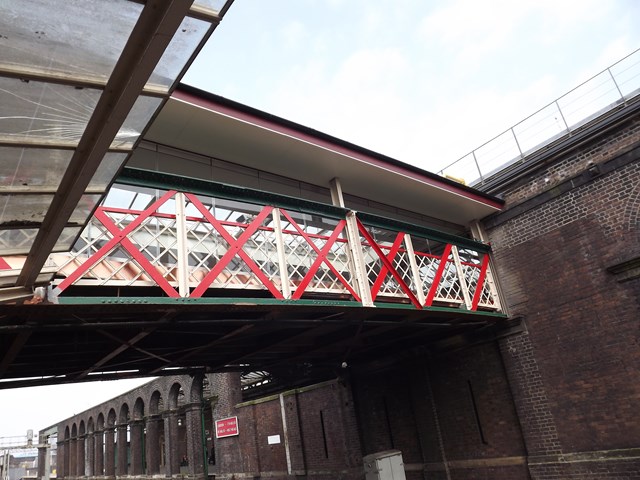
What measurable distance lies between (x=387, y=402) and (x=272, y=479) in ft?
21.4

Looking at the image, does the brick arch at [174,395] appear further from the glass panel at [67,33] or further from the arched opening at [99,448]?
the glass panel at [67,33]

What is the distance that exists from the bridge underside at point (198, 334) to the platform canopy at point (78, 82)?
2495 mm

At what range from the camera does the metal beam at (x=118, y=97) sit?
2.12 m

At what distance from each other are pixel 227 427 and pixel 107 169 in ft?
63.6

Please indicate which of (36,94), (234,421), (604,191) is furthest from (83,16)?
(234,421)

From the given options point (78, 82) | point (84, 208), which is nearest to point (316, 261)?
point (84, 208)

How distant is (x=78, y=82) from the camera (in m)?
2.48

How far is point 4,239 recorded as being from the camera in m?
4.08

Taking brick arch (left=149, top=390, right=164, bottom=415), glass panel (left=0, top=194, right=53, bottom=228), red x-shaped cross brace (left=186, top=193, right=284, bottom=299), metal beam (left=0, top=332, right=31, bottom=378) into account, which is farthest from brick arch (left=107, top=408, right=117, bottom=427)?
glass panel (left=0, top=194, right=53, bottom=228)

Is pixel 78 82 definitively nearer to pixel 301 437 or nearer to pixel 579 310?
pixel 579 310

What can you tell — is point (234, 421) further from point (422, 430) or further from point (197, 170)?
point (197, 170)

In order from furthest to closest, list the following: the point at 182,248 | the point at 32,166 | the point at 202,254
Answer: the point at 202,254
the point at 182,248
the point at 32,166

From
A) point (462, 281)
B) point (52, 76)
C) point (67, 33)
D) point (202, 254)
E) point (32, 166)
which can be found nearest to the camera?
point (67, 33)

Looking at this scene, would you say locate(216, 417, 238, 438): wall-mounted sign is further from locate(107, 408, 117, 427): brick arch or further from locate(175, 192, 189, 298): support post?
locate(175, 192, 189, 298): support post
